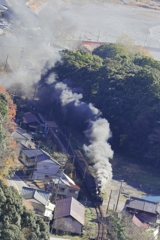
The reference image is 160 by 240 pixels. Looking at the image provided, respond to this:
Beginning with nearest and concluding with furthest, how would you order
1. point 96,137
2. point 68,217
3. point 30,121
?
point 68,217 → point 96,137 → point 30,121

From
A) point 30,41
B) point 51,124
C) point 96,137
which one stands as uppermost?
point 30,41

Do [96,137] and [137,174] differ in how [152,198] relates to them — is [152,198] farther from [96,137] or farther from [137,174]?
[96,137]

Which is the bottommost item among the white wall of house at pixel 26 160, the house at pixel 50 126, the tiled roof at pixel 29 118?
the white wall of house at pixel 26 160

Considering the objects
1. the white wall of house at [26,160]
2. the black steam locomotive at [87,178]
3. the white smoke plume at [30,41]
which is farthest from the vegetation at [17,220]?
the white smoke plume at [30,41]

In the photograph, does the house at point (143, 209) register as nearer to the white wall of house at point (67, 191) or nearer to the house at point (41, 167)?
the white wall of house at point (67, 191)

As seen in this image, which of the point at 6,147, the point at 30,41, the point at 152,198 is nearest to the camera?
the point at 6,147

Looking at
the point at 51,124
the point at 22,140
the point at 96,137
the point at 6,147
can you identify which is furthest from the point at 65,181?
the point at 51,124
